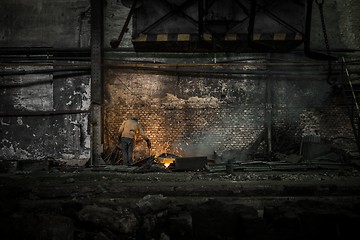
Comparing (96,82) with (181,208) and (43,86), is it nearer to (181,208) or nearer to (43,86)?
(43,86)

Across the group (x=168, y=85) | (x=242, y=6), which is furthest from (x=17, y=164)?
(x=242, y=6)

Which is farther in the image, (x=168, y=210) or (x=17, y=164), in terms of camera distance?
(x=17, y=164)

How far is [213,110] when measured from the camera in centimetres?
990

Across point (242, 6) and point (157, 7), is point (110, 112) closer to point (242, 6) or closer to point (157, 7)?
point (157, 7)

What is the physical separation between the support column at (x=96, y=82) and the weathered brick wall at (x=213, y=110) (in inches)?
13.5

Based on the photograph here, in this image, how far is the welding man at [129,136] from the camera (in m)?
9.01

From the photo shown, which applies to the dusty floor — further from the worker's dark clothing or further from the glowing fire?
the worker's dark clothing

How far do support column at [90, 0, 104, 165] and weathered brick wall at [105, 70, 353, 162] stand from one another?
343 mm

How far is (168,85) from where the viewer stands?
9.91 metres

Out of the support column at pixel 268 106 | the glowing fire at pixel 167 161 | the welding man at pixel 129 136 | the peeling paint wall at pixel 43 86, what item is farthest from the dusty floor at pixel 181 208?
the peeling paint wall at pixel 43 86

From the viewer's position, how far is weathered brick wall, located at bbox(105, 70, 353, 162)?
9820 millimetres

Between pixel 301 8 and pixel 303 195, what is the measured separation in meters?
3.51

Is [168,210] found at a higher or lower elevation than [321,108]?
lower

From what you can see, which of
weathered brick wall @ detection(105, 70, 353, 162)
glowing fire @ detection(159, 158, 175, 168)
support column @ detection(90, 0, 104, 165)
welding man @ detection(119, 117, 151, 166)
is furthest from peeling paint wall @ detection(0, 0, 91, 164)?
glowing fire @ detection(159, 158, 175, 168)
